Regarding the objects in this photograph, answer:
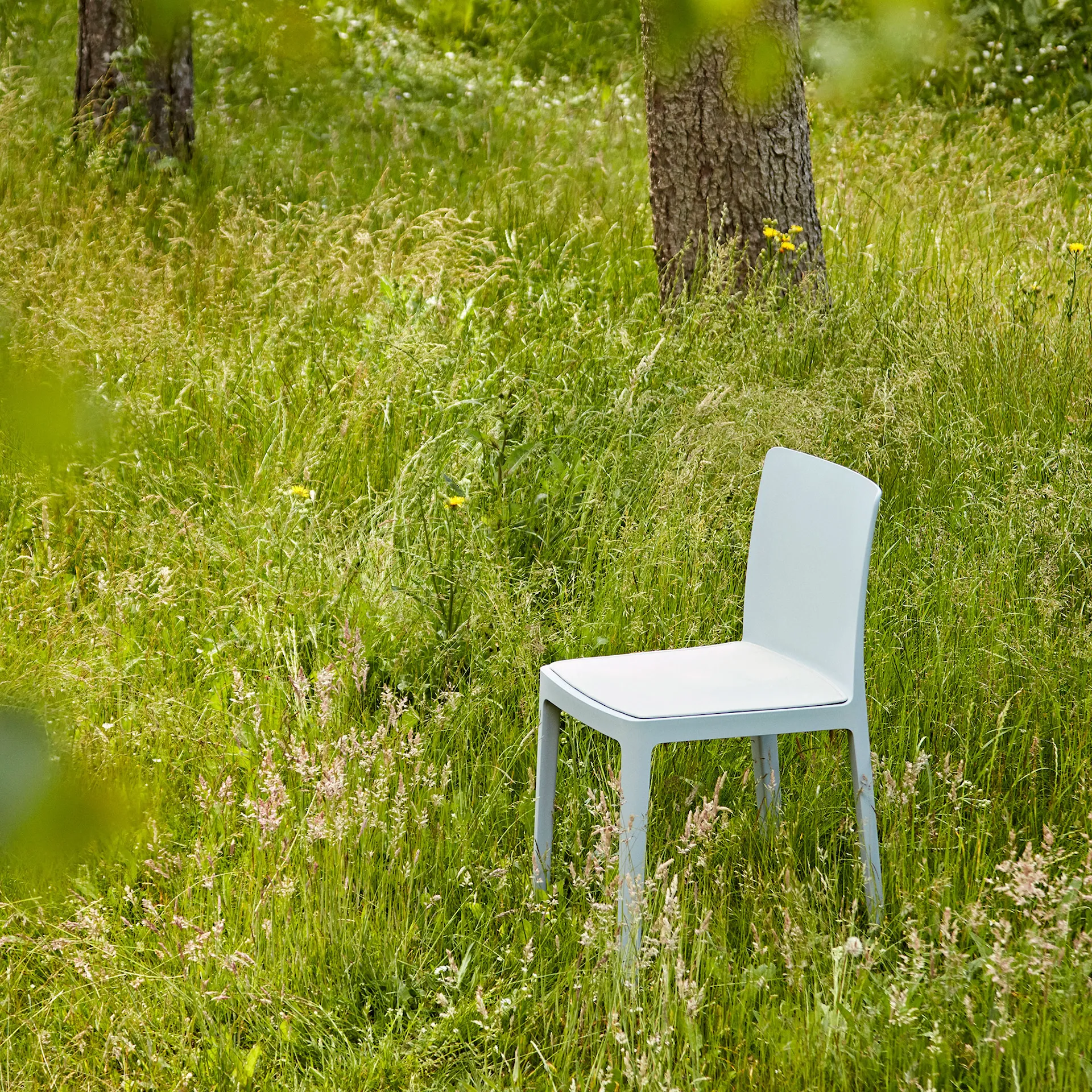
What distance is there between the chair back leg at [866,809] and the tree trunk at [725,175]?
242cm

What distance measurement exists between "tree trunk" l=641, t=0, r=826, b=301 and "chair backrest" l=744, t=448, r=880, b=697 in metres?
1.97

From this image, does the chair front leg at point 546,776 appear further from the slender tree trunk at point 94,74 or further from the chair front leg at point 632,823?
the slender tree trunk at point 94,74

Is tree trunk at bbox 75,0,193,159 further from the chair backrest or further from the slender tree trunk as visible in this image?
the chair backrest

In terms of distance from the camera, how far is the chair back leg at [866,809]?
A: 83.8 inches

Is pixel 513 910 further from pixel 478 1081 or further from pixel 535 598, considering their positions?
pixel 535 598

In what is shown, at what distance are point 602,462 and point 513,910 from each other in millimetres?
1477

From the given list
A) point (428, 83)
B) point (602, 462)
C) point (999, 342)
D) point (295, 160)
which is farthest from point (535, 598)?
point (428, 83)

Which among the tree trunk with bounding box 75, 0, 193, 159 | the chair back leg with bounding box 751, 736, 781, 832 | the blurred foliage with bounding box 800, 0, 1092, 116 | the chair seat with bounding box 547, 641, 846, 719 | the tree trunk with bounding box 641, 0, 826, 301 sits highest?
the blurred foliage with bounding box 800, 0, 1092, 116

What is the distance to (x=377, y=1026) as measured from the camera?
1.96 metres

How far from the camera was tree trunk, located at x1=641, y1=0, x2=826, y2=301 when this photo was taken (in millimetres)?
4332

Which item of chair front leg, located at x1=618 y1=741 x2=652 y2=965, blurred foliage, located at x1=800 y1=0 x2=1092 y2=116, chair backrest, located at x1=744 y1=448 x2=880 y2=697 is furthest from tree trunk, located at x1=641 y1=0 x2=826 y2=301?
chair front leg, located at x1=618 y1=741 x2=652 y2=965

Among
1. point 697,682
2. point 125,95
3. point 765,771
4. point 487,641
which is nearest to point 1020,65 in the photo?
point 125,95

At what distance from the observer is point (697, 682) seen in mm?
2170

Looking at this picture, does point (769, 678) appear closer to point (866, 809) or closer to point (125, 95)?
point (866, 809)
